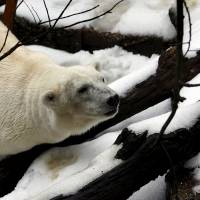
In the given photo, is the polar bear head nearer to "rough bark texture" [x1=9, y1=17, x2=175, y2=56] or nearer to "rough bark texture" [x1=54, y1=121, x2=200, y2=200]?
"rough bark texture" [x1=54, y1=121, x2=200, y2=200]

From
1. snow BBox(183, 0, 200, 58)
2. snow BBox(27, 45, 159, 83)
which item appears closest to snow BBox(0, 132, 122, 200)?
snow BBox(183, 0, 200, 58)

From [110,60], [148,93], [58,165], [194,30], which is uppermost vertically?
[148,93]

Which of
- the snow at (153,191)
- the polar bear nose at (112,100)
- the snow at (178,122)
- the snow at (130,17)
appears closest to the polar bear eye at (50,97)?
the polar bear nose at (112,100)

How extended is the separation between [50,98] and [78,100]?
220 mm

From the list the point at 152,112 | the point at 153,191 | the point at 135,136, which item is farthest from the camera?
the point at 152,112

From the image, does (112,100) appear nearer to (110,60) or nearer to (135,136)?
(135,136)

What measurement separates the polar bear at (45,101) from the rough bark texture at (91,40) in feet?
5.27

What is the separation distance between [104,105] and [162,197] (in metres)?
0.78

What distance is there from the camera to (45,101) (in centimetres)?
384

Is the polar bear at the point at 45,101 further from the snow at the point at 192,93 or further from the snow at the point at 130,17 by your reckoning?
the snow at the point at 130,17

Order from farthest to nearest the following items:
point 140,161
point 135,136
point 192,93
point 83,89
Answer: point 192,93 < point 83,89 < point 135,136 < point 140,161

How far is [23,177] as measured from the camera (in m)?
4.18

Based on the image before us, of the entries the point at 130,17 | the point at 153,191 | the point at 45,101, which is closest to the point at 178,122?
the point at 153,191

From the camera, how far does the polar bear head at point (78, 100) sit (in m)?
3.69
